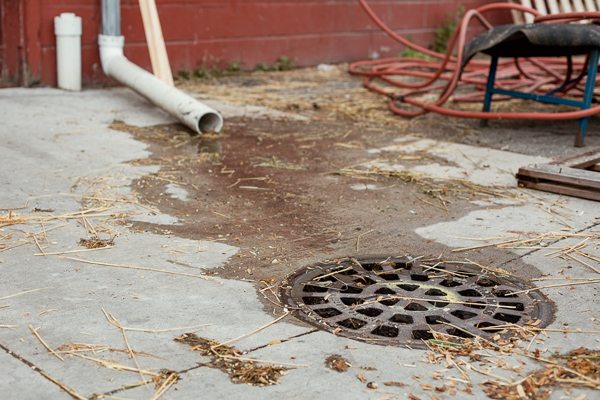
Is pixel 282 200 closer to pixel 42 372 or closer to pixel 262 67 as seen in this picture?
pixel 42 372

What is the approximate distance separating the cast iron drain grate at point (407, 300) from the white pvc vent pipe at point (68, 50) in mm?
3754

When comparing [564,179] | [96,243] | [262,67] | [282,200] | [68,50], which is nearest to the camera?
[96,243]

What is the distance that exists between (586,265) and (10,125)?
3.60m

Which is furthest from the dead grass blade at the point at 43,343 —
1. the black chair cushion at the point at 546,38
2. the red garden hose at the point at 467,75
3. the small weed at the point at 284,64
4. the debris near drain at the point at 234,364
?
the small weed at the point at 284,64

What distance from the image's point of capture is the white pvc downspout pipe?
461 cm

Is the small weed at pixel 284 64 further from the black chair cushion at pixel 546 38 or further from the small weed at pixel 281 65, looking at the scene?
the black chair cushion at pixel 546 38

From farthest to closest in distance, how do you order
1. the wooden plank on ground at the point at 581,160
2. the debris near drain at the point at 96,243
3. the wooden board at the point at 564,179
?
the wooden plank on ground at the point at 581,160 → the wooden board at the point at 564,179 → the debris near drain at the point at 96,243

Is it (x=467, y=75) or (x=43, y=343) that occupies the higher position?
(x=467, y=75)

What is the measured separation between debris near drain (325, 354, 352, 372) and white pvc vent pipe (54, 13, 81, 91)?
439 centimetres

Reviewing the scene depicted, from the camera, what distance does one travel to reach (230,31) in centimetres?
683

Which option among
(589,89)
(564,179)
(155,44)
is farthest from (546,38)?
(155,44)

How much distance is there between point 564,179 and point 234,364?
2.34 metres

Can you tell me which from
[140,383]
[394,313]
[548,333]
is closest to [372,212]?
[394,313]

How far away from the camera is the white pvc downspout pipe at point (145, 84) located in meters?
4.61
